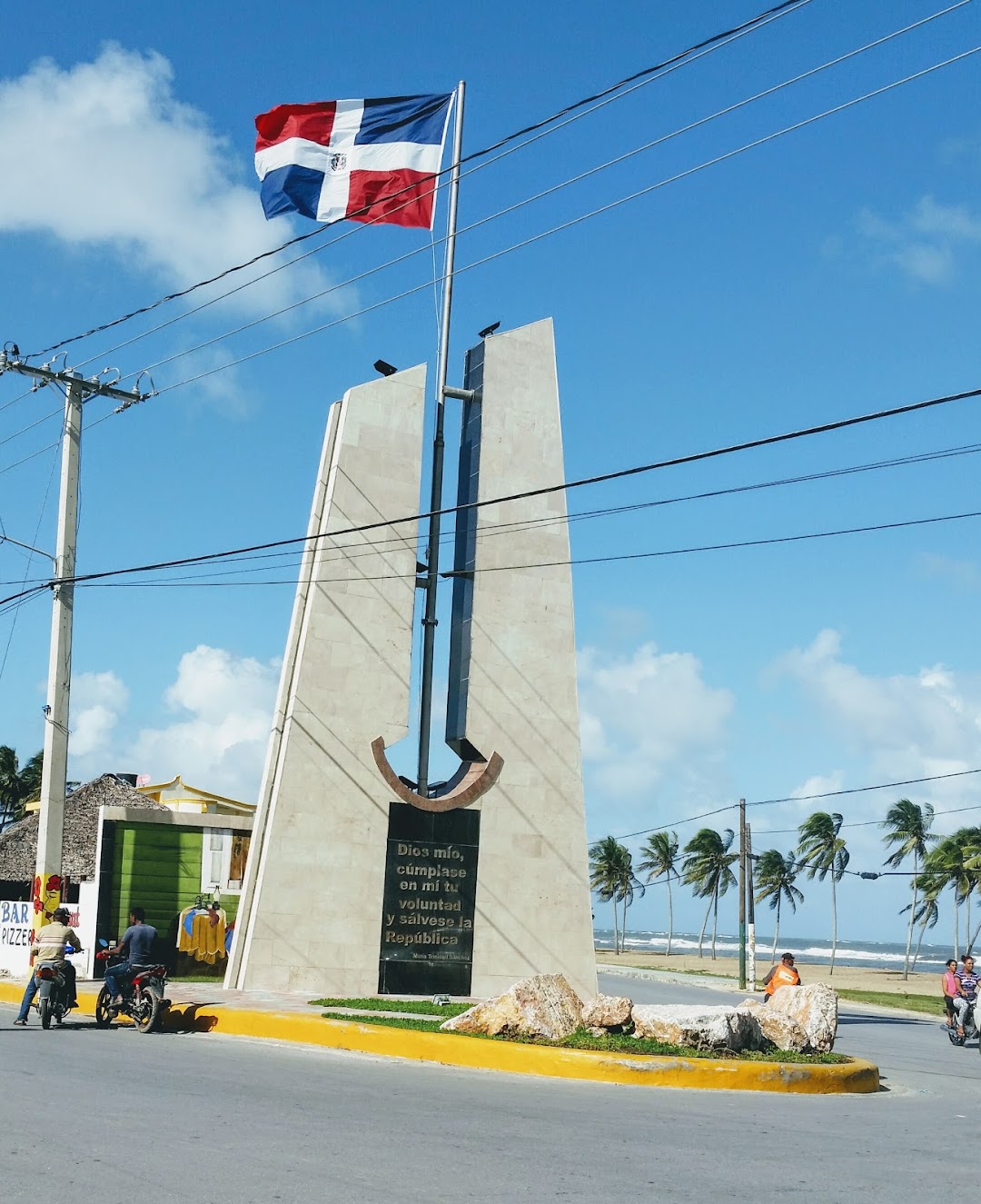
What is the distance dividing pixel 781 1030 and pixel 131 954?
895 cm

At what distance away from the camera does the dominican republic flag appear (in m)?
21.7

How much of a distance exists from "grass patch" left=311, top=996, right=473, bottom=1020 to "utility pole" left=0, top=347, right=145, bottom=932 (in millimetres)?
5949

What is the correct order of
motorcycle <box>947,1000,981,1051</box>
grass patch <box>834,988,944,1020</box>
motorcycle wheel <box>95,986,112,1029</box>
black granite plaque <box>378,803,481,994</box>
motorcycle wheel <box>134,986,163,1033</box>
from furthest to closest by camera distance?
grass patch <box>834,988,944,1020</box>
motorcycle <box>947,1000,981,1051</box>
black granite plaque <box>378,803,481,994</box>
motorcycle wheel <box>95,986,112,1029</box>
motorcycle wheel <box>134,986,163,1033</box>

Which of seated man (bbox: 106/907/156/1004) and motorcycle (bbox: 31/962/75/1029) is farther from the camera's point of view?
seated man (bbox: 106/907/156/1004)

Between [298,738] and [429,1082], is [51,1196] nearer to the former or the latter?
[429,1082]

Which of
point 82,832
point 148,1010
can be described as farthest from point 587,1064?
point 82,832

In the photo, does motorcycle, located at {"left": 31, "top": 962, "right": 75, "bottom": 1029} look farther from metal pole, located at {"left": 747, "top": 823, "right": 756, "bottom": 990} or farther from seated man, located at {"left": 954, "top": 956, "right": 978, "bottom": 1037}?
metal pole, located at {"left": 747, "top": 823, "right": 756, "bottom": 990}

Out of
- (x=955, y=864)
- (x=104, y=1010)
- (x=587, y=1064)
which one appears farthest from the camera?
(x=955, y=864)

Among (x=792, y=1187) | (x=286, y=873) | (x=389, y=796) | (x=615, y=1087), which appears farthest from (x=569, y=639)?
(x=792, y=1187)

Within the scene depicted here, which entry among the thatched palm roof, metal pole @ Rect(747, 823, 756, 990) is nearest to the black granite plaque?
the thatched palm roof

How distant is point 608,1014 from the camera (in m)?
15.2

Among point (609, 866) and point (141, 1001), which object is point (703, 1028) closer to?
point (141, 1001)

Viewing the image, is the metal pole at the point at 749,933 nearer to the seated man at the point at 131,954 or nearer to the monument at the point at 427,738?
the monument at the point at 427,738

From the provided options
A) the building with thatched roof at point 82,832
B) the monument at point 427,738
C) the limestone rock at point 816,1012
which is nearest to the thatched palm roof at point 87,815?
the building with thatched roof at point 82,832
